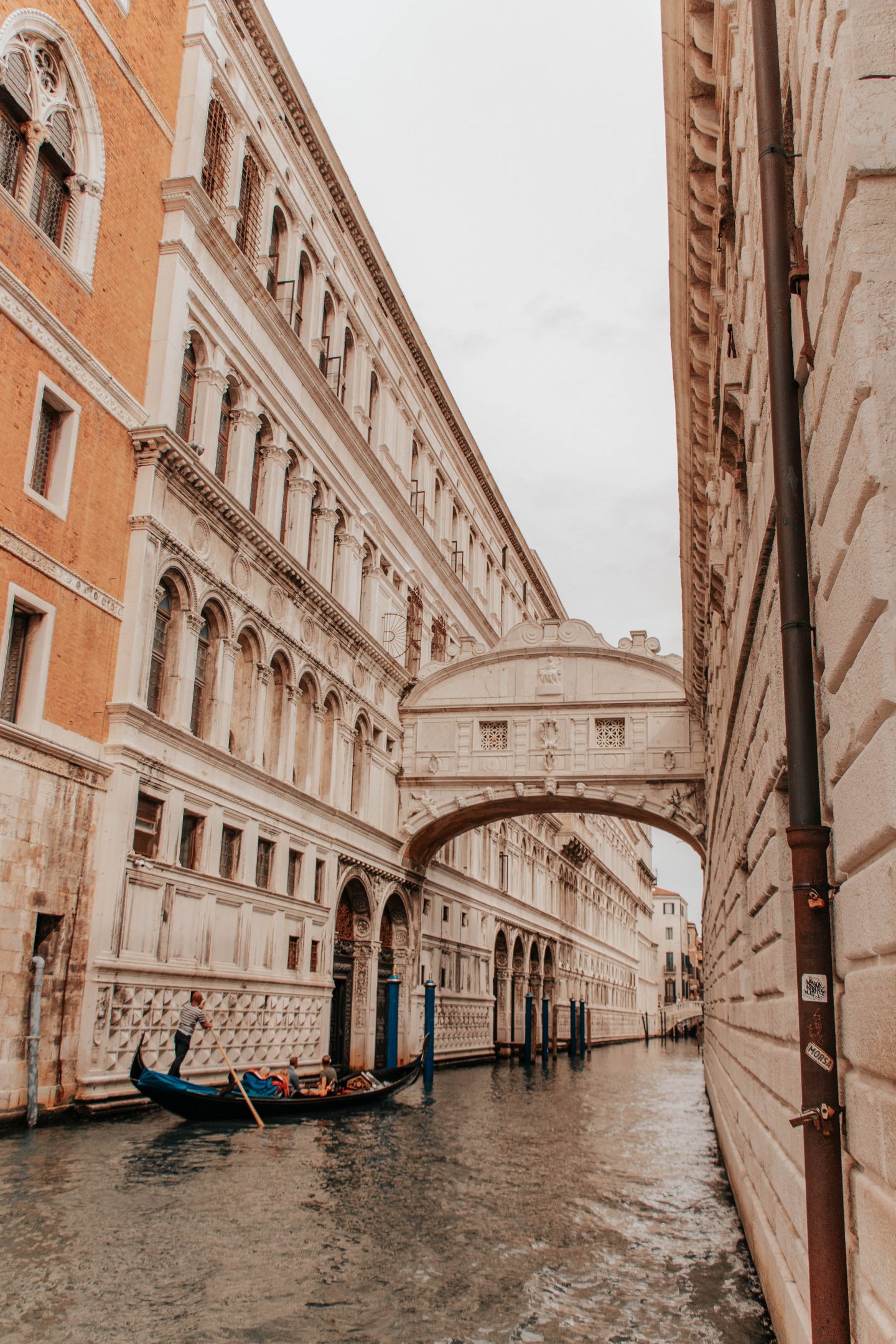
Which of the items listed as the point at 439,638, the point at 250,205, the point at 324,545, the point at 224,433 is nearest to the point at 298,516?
the point at 324,545

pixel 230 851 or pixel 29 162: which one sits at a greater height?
pixel 29 162

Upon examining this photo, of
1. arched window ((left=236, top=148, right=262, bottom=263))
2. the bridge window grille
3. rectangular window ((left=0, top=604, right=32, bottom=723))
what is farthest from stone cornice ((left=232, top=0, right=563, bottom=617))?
rectangular window ((left=0, top=604, right=32, bottom=723))

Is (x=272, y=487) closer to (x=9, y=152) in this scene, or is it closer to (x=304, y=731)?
(x=304, y=731)

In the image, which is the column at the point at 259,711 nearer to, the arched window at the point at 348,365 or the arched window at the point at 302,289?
the arched window at the point at 302,289

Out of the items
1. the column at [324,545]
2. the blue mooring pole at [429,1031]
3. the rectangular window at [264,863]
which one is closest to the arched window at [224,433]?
the column at [324,545]

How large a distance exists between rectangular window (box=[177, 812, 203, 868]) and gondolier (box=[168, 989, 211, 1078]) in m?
1.79

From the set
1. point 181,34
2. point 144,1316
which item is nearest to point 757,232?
point 144,1316

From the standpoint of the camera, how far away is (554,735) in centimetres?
2416

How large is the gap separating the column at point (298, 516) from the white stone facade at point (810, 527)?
35.5 ft

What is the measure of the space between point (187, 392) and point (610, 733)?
11498 millimetres

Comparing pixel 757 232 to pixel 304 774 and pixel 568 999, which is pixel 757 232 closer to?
pixel 304 774

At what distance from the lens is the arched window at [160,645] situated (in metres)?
15.2

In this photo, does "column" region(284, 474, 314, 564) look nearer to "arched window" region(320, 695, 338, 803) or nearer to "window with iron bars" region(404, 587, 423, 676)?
"arched window" region(320, 695, 338, 803)

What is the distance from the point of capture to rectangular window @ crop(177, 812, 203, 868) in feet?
51.6
